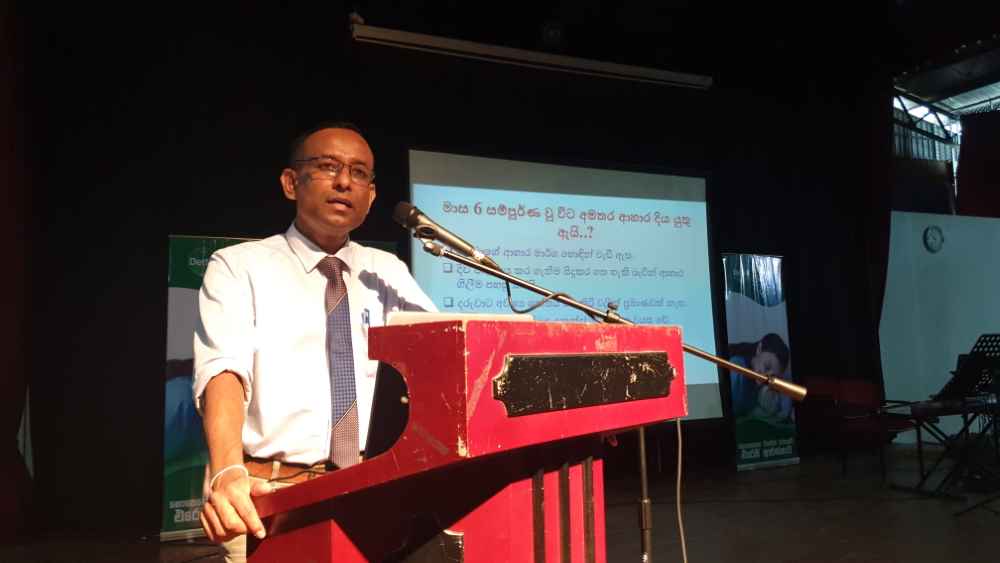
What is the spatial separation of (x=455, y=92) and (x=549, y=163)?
2.96 ft

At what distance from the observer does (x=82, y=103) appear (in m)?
4.04

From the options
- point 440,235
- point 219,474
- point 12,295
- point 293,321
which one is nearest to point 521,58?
point 12,295

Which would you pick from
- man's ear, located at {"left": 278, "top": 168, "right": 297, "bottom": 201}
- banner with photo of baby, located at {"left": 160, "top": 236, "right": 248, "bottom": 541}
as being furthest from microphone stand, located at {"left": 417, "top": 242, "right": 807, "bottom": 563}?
banner with photo of baby, located at {"left": 160, "top": 236, "right": 248, "bottom": 541}

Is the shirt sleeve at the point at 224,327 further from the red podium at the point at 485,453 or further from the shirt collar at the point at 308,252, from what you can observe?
the red podium at the point at 485,453

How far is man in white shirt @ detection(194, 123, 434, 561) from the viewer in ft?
3.76

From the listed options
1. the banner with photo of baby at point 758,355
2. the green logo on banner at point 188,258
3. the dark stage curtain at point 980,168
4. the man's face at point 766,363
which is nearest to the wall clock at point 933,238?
the dark stage curtain at point 980,168

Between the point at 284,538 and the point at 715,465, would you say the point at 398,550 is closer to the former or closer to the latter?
the point at 284,538

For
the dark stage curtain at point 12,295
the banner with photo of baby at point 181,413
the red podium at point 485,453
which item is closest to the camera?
the red podium at point 485,453

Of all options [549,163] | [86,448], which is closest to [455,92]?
[549,163]

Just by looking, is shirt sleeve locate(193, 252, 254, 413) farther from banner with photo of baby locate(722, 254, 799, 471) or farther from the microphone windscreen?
banner with photo of baby locate(722, 254, 799, 471)

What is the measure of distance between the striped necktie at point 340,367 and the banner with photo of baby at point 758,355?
15.5 ft

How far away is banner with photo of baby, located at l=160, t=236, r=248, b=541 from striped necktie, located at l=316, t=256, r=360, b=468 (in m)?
2.77

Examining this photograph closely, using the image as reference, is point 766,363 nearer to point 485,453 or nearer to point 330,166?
point 330,166

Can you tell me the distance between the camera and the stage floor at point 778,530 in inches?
130
